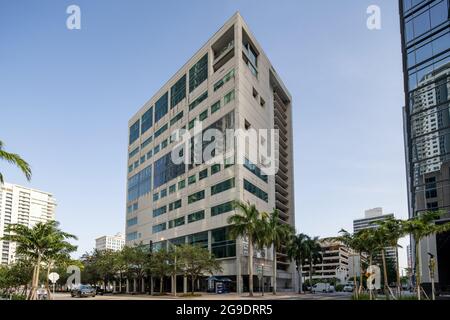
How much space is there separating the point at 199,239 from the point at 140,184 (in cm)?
3626

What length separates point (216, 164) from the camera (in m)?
77.4

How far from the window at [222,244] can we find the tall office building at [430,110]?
95.3 feet

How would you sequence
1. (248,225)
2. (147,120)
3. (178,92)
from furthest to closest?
(147,120) < (178,92) < (248,225)

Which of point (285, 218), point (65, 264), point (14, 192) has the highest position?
point (14, 192)

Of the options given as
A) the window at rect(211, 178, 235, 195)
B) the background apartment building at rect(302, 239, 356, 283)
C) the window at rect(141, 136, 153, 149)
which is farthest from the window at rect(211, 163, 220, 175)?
the background apartment building at rect(302, 239, 356, 283)

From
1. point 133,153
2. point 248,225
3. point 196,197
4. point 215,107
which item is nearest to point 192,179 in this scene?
point 196,197

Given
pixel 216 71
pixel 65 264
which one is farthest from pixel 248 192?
pixel 65 264

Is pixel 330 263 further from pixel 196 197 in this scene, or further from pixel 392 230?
pixel 392 230

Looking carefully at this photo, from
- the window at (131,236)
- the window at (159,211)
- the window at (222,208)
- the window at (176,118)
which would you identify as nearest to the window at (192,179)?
the window at (222,208)

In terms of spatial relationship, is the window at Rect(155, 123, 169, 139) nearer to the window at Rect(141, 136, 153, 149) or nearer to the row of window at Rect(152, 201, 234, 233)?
the window at Rect(141, 136, 153, 149)

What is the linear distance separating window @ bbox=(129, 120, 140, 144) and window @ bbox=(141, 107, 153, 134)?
14.0ft
